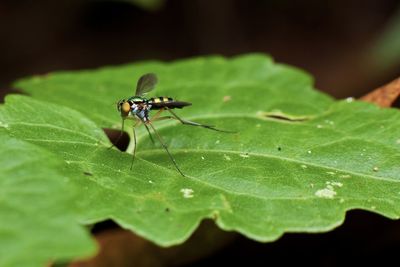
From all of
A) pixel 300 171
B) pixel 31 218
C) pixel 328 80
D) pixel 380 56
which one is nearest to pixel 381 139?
pixel 300 171

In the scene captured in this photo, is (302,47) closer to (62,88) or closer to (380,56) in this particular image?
(380,56)

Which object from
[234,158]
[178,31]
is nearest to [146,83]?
[234,158]

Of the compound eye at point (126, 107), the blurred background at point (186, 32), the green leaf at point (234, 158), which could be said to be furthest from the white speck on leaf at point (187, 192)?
the blurred background at point (186, 32)

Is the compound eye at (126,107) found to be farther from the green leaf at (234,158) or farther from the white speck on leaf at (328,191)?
the white speck on leaf at (328,191)

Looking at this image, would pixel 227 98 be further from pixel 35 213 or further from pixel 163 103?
pixel 35 213

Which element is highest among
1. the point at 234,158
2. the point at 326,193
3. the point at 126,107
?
the point at 126,107
